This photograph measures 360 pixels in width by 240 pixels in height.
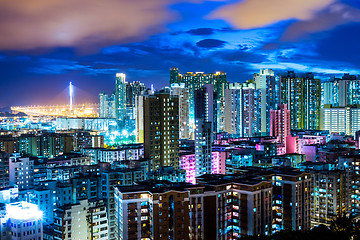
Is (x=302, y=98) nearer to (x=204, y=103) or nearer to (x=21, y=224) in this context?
(x=204, y=103)

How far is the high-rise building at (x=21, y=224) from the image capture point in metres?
→ 9.76

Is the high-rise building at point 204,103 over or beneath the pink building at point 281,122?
over

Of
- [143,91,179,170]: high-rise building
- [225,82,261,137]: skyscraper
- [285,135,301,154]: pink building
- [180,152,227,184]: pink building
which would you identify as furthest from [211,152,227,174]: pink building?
[225,82,261,137]: skyscraper

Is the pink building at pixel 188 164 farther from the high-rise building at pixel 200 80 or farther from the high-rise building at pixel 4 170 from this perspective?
the high-rise building at pixel 200 80

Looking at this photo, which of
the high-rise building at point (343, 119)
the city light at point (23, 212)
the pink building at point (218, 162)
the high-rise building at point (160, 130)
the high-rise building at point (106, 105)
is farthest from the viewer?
the high-rise building at point (106, 105)

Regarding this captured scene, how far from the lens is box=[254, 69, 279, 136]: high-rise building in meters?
30.9

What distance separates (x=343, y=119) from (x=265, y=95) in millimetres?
6717

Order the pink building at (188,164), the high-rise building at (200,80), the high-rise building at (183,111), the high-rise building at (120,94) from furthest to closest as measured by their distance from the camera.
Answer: the high-rise building at (120,94)
the high-rise building at (200,80)
the high-rise building at (183,111)
the pink building at (188,164)

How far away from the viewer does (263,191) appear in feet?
36.7

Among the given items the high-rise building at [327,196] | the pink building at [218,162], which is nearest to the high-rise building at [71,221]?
the high-rise building at [327,196]

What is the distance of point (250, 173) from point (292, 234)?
381 cm

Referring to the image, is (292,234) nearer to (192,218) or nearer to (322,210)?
(192,218)

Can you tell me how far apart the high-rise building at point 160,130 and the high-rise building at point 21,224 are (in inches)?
296

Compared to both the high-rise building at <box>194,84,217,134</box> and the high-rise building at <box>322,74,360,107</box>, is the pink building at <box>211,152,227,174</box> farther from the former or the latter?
the high-rise building at <box>322,74,360,107</box>
